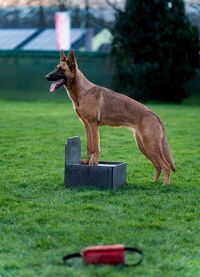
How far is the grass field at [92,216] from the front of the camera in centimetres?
551

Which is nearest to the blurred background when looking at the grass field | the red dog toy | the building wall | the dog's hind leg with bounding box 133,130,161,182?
the building wall

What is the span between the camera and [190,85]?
99.2 ft

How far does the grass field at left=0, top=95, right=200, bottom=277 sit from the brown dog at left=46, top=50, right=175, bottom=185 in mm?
489

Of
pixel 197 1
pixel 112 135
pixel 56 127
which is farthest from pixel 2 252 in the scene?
pixel 197 1

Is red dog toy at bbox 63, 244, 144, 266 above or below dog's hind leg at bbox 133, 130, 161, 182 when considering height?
above

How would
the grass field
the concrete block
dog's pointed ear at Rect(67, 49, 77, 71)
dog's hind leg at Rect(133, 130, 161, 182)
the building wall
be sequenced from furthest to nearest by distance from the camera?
the building wall, dog's hind leg at Rect(133, 130, 161, 182), dog's pointed ear at Rect(67, 49, 77, 71), the concrete block, the grass field

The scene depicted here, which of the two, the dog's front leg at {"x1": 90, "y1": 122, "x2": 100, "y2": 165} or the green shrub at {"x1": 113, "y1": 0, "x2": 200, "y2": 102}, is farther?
the green shrub at {"x1": 113, "y1": 0, "x2": 200, "y2": 102}

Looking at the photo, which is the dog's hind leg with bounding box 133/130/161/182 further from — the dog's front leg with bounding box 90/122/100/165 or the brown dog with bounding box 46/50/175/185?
the dog's front leg with bounding box 90/122/100/165

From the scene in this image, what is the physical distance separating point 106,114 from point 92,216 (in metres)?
2.41

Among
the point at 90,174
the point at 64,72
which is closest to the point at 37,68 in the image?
the point at 64,72

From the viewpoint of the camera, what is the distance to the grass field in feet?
18.1

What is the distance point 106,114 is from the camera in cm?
936

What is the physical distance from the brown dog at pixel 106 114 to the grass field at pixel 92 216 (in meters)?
0.49

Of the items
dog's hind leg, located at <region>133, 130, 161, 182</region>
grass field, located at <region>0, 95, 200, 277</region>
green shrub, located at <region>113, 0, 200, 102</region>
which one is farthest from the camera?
green shrub, located at <region>113, 0, 200, 102</region>
